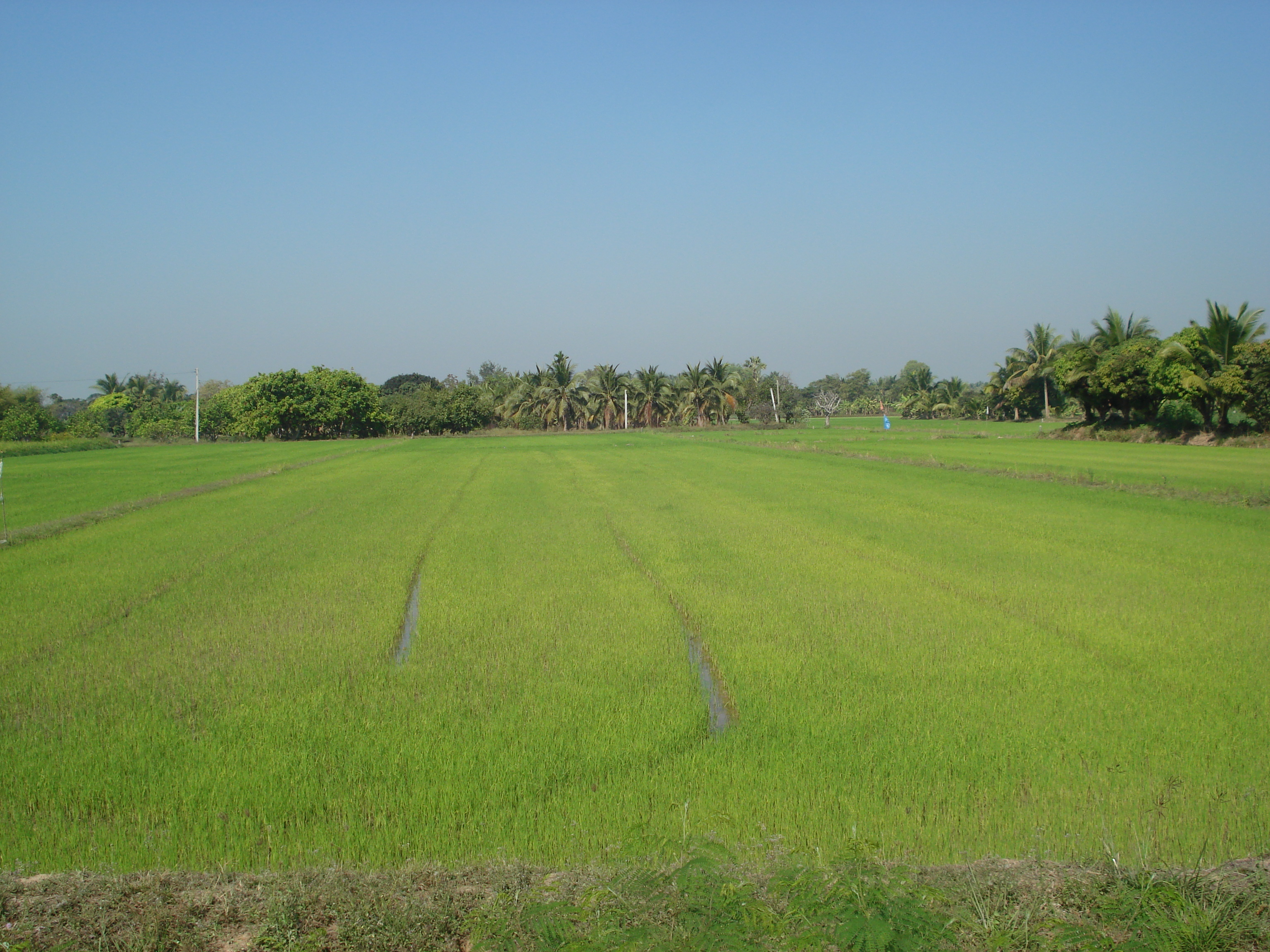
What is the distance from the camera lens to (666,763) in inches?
171

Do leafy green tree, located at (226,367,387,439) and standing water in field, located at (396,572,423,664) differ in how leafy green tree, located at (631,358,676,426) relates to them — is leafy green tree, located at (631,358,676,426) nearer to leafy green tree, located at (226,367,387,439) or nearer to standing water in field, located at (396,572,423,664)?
leafy green tree, located at (226,367,387,439)

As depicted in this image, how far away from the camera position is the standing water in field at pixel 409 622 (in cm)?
669

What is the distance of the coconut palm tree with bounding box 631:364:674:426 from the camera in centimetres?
7181

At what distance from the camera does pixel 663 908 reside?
9.45 ft

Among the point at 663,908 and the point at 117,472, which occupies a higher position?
the point at 117,472

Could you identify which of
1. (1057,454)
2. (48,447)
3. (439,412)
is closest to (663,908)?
(1057,454)

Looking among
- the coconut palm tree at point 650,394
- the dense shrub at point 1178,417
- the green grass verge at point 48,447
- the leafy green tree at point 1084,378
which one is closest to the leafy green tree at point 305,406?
the green grass verge at point 48,447

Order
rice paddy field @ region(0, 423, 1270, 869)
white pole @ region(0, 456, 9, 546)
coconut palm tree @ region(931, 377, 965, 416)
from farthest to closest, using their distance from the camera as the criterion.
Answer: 1. coconut palm tree @ region(931, 377, 965, 416)
2. white pole @ region(0, 456, 9, 546)
3. rice paddy field @ region(0, 423, 1270, 869)

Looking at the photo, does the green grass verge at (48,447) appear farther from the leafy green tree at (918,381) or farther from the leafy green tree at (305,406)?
the leafy green tree at (918,381)

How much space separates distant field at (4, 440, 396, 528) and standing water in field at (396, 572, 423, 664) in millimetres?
9729

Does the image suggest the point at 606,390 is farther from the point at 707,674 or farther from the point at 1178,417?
the point at 707,674

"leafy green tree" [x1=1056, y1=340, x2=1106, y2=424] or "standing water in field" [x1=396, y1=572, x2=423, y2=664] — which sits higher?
"leafy green tree" [x1=1056, y1=340, x2=1106, y2=424]

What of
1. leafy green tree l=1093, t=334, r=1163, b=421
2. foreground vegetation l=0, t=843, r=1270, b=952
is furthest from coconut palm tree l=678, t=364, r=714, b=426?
foreground vegetation l=0, t=843, r=1270, b=952

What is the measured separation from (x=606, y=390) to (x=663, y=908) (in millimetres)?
67691
